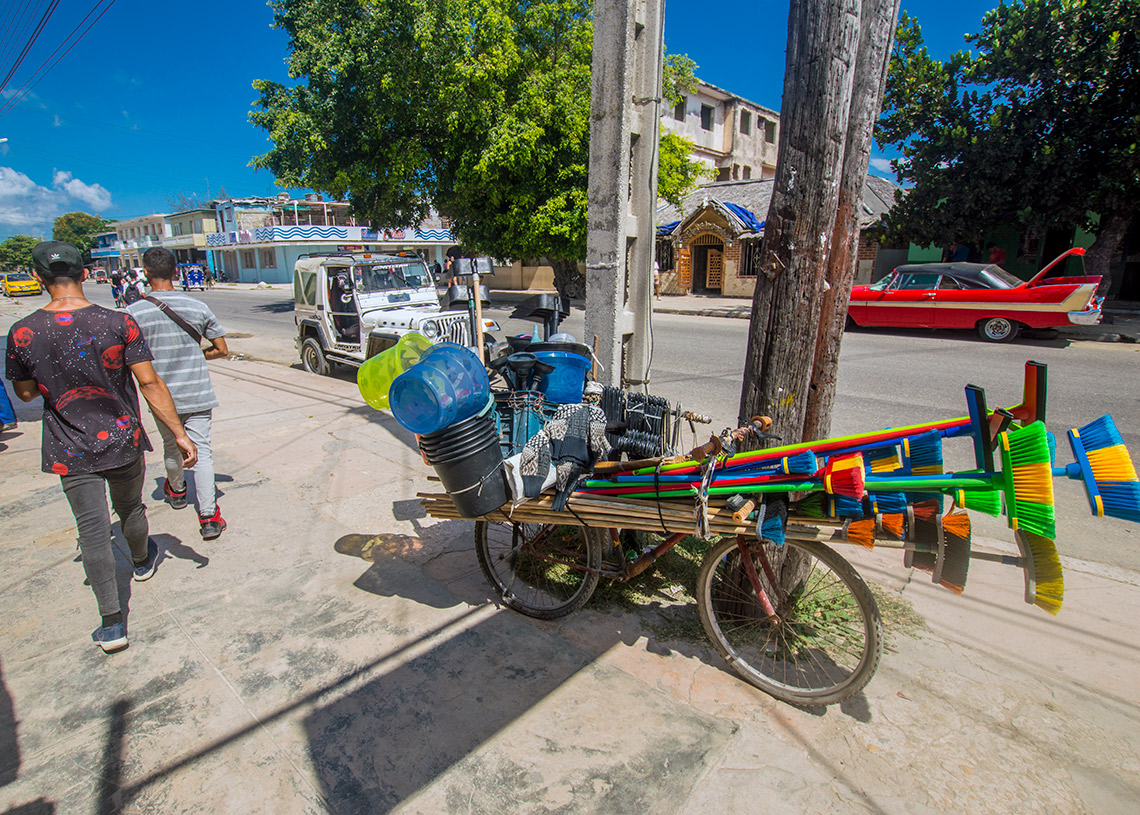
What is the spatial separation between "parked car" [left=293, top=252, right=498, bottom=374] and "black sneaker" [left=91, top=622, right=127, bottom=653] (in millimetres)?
6142

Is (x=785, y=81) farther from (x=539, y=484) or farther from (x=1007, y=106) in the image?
(x=1007, y=106)

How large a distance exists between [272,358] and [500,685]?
11.3 meters

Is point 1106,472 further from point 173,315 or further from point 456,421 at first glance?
point 173,315

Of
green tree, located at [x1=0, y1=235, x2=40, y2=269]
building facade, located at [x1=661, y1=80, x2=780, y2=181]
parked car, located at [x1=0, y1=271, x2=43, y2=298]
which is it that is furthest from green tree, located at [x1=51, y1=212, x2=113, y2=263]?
building facade, located at [x1=661, y1=80, x2=780, y2=181]

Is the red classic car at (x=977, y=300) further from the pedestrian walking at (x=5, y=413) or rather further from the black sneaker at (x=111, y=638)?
the pedestrian walking at (x=5, y=413)

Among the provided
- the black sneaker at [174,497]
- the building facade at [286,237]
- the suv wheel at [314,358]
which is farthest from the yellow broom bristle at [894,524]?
the building facade at [286,237]

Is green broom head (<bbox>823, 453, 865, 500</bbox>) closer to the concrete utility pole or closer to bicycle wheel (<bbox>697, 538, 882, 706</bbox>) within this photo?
bicycle wheel (<bbox>697, 538, 882, 706</bbox>)

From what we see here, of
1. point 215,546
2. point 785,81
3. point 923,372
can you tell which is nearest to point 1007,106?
point 923,372

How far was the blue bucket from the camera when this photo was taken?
10.6 ft

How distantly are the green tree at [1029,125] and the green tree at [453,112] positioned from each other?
27.1 ft

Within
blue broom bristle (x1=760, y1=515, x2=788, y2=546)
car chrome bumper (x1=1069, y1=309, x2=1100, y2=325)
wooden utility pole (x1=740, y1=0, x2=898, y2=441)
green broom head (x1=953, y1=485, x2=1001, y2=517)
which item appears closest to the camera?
green broom head (x1=953, y1=485, x2=1001, y2=517)

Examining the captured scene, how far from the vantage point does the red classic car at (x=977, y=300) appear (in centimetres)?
1127

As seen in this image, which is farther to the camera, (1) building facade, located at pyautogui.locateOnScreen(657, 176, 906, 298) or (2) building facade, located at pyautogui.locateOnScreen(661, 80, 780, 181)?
(2) building facade, located at pyautogui.locateOnScreen(661, 80, 780, 181)

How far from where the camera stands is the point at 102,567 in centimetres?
297
